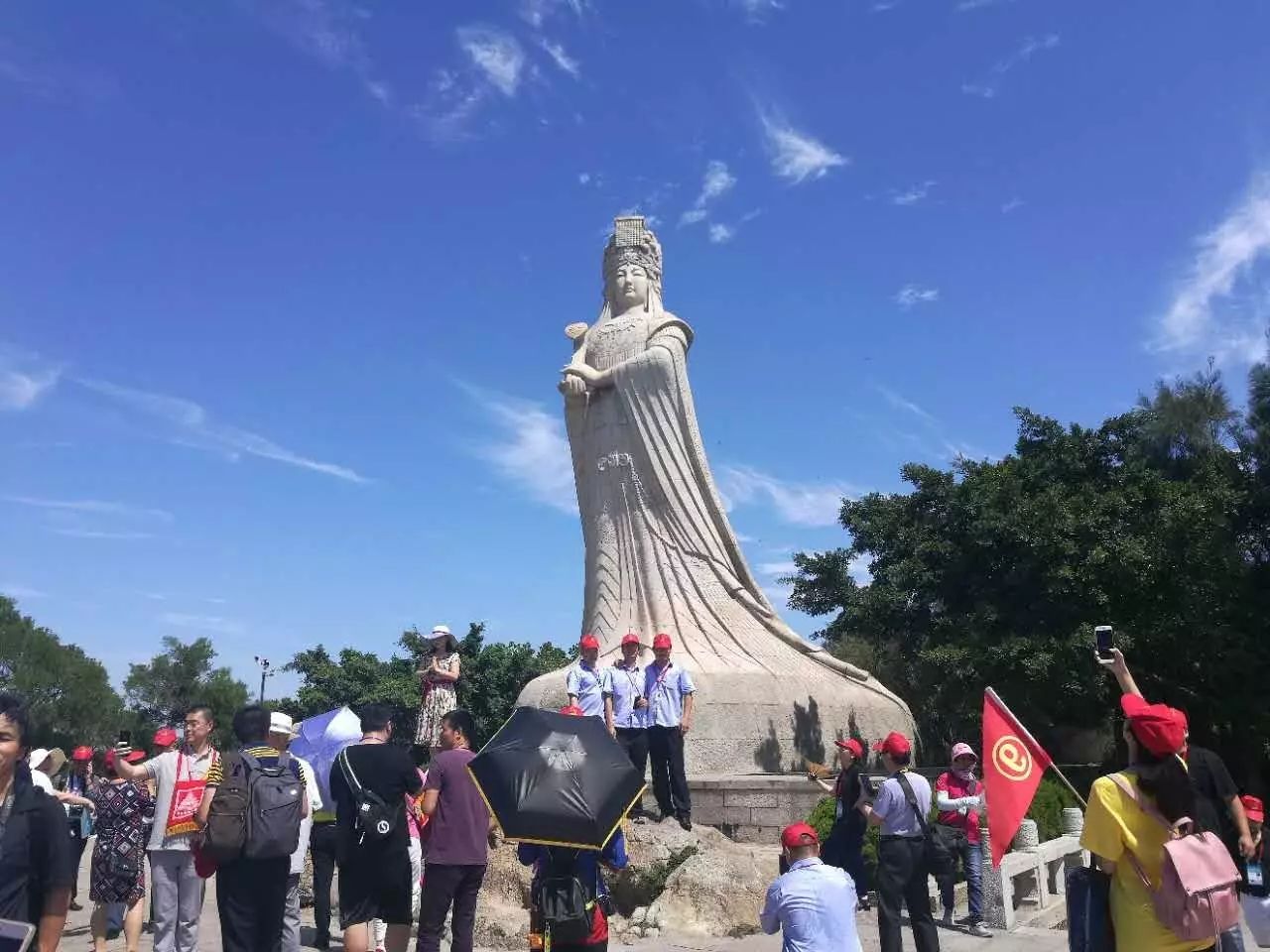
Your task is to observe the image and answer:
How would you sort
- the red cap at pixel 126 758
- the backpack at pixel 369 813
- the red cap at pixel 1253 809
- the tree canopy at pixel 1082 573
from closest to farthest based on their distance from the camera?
the backpack at pixel 369 813, the red cap at pixel 1253 809, the red cap at pixel 126 758, the tree canopy at pixel 1082 573

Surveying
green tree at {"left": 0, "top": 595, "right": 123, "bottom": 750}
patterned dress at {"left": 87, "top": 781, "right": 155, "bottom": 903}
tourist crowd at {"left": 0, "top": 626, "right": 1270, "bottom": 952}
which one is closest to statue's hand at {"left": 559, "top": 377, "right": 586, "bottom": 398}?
tourist crowd at {"left": 0, "top": 626, "right": 1270, "bottom": 952}

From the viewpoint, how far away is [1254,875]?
3.58 metres

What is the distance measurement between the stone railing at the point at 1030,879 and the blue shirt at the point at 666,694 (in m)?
2.08

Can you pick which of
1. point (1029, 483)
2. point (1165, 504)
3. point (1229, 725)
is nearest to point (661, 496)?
point (1165, 504)

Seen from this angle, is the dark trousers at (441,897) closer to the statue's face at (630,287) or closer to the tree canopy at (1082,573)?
the statue's face at (630,287)

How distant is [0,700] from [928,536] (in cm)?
1779

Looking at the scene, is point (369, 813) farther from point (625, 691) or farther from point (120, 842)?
point (625, 691)

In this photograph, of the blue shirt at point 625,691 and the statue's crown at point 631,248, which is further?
the statue's crown at point 631,248

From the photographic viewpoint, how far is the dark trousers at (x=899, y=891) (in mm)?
4629

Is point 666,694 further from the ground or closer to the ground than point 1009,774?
further from the ground

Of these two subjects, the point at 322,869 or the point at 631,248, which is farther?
the point at 631,248

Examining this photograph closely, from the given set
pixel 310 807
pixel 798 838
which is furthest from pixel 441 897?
pixel 798 838

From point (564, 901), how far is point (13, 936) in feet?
5.94

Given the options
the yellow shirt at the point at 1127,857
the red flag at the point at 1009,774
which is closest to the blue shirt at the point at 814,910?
the yellow shirt at the point at 1127,857
